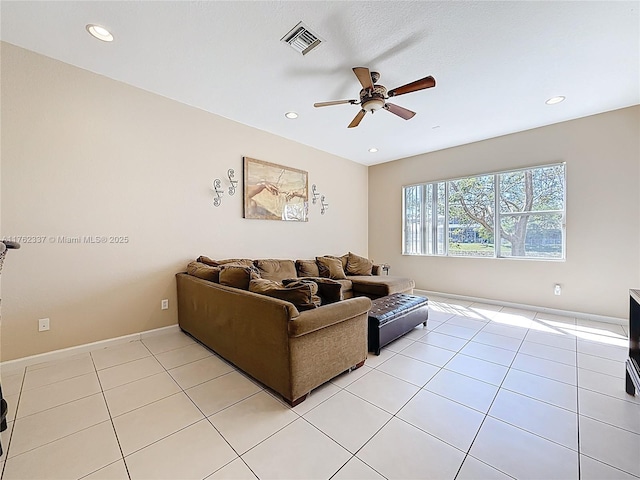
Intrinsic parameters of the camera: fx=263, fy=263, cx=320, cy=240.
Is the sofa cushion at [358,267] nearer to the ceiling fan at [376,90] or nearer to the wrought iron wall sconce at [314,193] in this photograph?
the wrought iron wall sconce at [314,193]

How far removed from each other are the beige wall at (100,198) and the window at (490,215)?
3.61 meters

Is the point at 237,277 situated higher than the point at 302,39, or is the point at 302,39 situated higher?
the point at 302,39

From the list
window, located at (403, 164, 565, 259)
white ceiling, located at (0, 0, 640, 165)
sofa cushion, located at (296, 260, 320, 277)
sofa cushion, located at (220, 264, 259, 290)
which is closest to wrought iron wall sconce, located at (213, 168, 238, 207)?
white ceiling, located at (0, 0, 640, 165)

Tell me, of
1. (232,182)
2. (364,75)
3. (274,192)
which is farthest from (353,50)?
(274,192)

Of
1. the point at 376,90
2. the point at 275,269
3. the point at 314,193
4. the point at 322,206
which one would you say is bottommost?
the point at 275,269

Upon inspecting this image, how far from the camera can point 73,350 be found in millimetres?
2654

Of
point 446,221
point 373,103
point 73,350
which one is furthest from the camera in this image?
point 446,221

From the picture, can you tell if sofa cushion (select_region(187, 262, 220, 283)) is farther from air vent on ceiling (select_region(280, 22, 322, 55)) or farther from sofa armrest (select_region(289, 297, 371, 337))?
air vent on ceiling (select_region(280, 22, 322, 55))

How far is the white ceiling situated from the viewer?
6.54 feet

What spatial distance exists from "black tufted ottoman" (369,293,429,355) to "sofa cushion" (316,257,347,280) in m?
1.26

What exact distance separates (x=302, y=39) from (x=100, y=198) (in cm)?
258

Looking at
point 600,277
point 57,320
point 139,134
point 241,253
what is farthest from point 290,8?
point 600,277

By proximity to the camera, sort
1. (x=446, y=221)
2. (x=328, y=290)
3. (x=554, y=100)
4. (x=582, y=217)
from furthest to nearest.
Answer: (x=446, y=221) → (x=582, y=217) → (x=554, y=100) → (x=328, y=290)

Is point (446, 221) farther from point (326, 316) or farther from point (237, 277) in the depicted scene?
point (237, 277)
